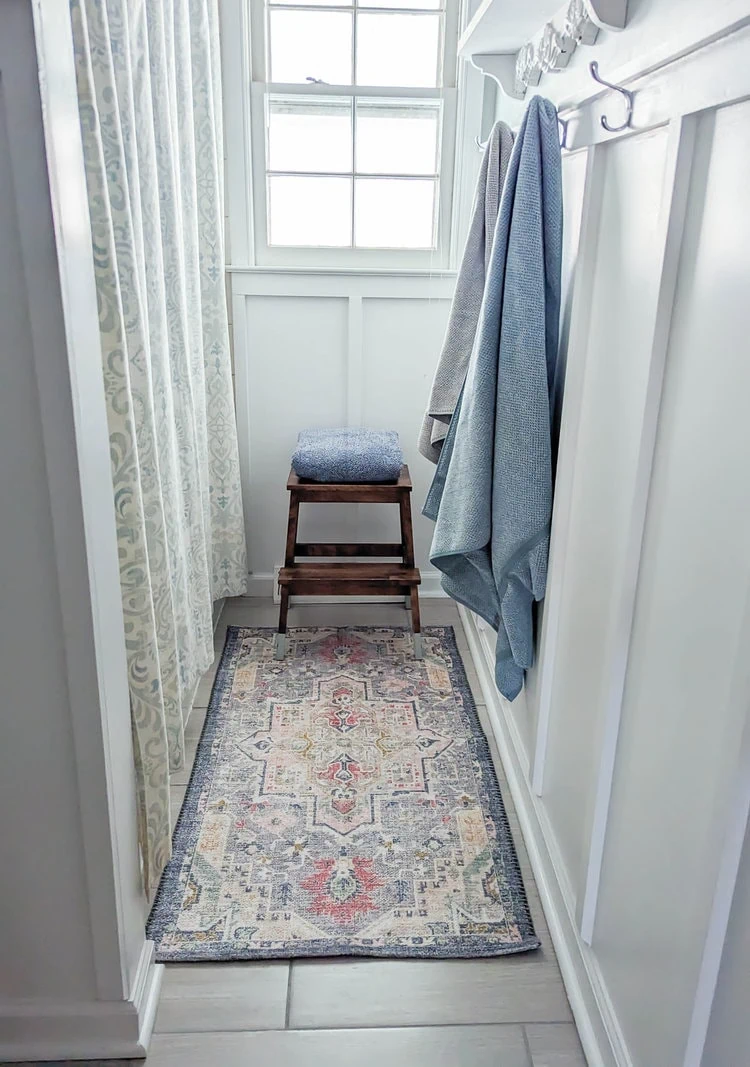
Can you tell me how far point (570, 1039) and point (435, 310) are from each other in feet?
6.72

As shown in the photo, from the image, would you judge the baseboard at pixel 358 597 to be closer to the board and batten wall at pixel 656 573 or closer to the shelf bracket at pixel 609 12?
the board and batten wall at pixel 656 573

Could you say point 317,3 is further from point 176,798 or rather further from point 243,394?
point 176,798

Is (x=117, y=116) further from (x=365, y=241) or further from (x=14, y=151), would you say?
(x=365, y=241)

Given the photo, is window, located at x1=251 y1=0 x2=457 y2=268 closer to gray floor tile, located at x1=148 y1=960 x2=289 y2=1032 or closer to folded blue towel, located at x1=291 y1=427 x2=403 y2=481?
folded blue towel, located at x1=291 y1=427 x2=403 y2=481

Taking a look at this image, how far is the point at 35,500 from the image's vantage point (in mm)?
1111

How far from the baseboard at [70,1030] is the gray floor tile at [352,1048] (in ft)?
0.18

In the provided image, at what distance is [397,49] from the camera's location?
2582mm

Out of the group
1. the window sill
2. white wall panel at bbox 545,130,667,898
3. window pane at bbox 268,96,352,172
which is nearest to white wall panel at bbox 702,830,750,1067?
white wall panel at bbox 545,130,667,898

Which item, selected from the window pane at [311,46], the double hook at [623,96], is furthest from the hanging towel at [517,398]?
the window pane at [311,46]

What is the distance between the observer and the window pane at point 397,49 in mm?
2553

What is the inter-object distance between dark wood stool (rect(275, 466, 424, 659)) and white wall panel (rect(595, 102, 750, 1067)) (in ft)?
4.33

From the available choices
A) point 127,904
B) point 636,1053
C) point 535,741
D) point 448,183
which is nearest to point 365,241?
point 448,183

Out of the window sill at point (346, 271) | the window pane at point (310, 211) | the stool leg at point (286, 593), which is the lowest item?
the stool leg at point (286, 593)

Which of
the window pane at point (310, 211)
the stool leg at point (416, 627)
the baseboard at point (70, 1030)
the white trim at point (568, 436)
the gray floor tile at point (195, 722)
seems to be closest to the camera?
the baseboard at point (70, 1030)
